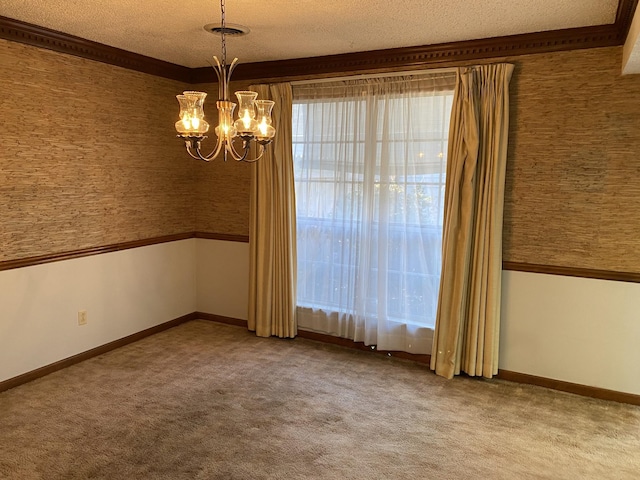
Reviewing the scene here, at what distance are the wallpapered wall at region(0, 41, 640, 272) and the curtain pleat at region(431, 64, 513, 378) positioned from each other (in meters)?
0.16

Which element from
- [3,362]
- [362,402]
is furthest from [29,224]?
[362,402]

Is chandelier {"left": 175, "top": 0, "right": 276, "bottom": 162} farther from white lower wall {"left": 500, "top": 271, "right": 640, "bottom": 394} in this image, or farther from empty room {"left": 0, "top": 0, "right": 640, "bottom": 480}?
white lower wall {"left": 500, "top": 271, "right": 640, "bottom": 394}

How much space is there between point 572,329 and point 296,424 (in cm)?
201

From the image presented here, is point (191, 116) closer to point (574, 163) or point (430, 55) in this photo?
point (430, 55)

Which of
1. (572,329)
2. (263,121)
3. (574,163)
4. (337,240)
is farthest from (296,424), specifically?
(574,163)

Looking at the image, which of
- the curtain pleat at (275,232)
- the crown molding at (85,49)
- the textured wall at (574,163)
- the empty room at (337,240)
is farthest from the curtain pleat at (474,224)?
the crown molding at (85,49)

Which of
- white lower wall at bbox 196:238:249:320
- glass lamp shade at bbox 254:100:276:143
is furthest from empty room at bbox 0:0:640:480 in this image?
white lower wall at bbox 196:238:249:320

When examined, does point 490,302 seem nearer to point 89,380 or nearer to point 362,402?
point 362,402

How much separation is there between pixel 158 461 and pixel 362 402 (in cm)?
135

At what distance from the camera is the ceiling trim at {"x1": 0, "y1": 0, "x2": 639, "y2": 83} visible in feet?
10.6

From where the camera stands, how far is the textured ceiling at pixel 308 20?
2.86 metres

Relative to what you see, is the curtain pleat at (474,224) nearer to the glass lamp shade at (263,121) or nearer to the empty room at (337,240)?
the empty room at (337,240)

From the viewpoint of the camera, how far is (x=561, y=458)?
2.76 m

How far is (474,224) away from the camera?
143 inches
